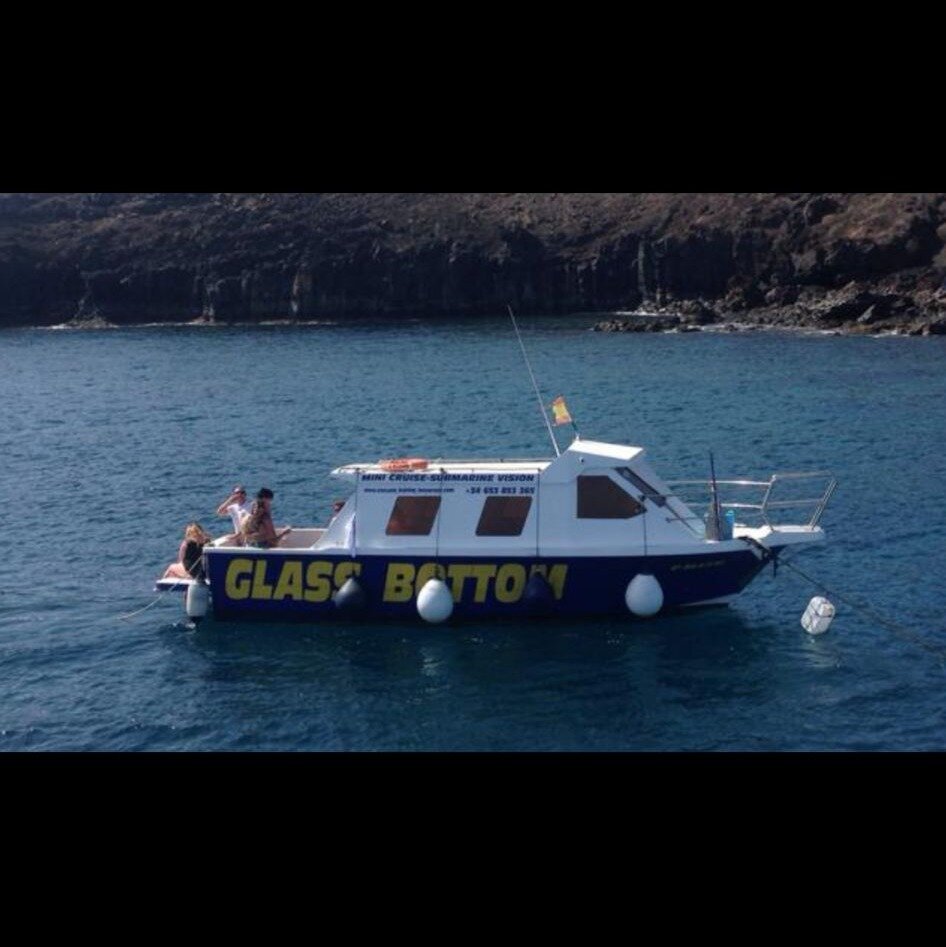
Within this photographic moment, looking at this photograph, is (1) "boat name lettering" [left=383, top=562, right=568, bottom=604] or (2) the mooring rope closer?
(2) the mooring rope

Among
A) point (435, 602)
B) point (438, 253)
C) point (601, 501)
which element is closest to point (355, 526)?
point (435, 602)

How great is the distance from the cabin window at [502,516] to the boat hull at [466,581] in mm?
627

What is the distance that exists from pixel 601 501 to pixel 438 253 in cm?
9461

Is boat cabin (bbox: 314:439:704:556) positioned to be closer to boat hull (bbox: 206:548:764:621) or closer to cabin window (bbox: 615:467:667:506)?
cabin window (bbox: 615:467:667:506)

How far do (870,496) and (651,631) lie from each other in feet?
46.9

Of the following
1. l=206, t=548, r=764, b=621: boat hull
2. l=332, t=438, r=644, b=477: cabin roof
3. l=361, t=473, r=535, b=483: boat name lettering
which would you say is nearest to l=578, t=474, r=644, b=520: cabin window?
l=332, t=438, r=644, b=477: cabin roof

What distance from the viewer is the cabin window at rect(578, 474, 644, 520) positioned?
25950mm

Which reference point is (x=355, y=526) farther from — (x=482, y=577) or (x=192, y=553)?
(x=192, y=553)

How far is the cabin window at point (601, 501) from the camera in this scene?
2595 cm

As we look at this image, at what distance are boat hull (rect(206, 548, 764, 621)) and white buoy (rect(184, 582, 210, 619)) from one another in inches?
8.6

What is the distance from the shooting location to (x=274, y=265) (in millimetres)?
119562

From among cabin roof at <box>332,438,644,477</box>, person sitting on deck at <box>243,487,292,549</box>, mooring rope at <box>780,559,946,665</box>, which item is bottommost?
mooring rope at <box>780,559,946,665</box>

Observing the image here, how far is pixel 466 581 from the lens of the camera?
2592 cm

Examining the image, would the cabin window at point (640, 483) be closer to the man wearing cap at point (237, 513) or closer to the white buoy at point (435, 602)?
the white buoy at point (435, 602)
